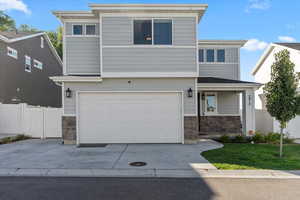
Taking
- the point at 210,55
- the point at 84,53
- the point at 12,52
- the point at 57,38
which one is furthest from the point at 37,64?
the point at 210,55

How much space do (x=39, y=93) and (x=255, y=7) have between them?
1865 centimetres

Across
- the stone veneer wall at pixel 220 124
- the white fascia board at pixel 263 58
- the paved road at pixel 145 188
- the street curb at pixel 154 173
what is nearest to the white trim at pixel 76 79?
the street curb at pixel 154 173

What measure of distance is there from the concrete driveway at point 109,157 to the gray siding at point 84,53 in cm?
387

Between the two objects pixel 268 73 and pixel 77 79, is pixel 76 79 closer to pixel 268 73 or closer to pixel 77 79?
pixel 77 79

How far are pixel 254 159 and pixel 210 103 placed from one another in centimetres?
643

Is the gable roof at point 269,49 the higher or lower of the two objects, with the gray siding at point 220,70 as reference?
higher

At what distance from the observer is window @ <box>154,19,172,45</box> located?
8602 mm

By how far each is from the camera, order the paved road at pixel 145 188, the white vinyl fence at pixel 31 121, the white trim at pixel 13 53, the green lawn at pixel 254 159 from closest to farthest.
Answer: the paved road at pixel 145 188 → the green lawn at pixel 254 159 → the white vinyl fence at pixel 31 121 → the white trim at pixel 13 53

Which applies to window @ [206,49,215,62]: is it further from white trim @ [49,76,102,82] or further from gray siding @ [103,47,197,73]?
white trim @ [49,76,102,82]

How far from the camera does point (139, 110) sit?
8.88 meters

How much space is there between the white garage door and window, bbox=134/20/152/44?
242 cm

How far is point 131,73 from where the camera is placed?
855 cm

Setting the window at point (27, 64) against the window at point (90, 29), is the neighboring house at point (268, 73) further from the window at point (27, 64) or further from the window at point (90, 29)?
the window at point (27, 64)

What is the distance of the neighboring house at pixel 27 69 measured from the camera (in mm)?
13359
